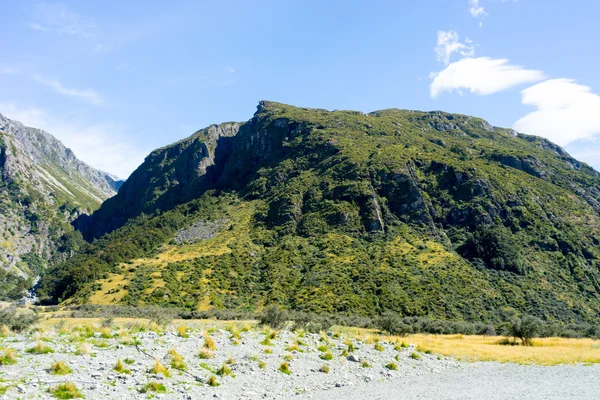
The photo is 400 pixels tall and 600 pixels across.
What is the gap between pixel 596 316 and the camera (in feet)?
280

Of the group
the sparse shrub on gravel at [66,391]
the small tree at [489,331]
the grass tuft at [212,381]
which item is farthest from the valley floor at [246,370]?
the small tree at [489,331]

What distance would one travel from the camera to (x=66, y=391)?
1212 cm

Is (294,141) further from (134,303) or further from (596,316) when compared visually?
(596,316)

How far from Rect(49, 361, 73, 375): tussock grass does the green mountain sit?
68.8 meters

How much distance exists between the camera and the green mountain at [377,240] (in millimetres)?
87562

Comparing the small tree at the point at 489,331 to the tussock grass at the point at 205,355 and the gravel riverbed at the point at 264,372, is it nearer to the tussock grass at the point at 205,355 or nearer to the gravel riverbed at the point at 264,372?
the gravel riverbed at the point at 264,372

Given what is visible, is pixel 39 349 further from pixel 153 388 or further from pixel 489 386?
pixel 489 386

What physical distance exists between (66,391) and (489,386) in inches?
704

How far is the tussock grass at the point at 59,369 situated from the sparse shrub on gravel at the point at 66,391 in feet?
3.78

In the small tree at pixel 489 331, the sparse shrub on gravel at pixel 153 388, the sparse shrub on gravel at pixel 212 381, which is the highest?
the sparse shrub on gravel at pixel 153 388

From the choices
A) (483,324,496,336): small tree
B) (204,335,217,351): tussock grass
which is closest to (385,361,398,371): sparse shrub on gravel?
(204,335,217,351): tussock grass

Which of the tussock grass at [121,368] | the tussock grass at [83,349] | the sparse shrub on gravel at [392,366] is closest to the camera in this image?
the tussock grass at [121,368]

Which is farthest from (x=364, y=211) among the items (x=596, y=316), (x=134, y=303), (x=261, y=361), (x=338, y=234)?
(x=261, y=361)

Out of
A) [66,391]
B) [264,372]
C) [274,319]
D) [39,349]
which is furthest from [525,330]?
[39,349]
